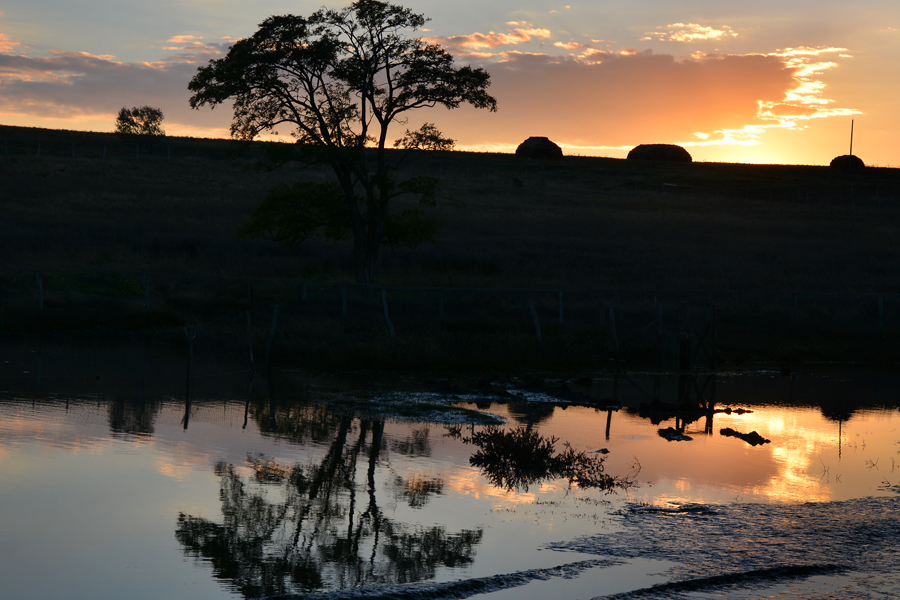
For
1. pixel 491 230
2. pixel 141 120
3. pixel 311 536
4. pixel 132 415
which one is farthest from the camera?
pixel 141 120

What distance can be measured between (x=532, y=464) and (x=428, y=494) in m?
2.18

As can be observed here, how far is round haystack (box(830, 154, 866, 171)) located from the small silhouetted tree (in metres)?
98.5

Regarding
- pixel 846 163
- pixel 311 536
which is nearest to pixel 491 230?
pixel 311 536

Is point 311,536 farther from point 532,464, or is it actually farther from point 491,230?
point 491,230

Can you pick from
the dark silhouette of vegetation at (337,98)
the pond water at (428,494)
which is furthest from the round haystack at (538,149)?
the pond water at (428,494)

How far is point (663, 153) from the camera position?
4998 inches

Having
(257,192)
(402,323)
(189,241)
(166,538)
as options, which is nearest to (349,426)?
(166,538)

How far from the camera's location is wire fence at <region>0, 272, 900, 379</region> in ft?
70.7

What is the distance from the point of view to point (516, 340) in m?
23.8

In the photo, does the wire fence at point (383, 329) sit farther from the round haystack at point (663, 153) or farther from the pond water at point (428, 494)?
the round haystack at point (663, 153)

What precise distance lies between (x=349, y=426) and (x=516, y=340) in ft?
34.0

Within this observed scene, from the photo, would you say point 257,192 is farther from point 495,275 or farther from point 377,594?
point 377,594

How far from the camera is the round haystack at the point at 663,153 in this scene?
125875 millimetres

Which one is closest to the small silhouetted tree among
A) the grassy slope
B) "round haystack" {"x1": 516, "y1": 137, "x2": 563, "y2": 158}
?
the grassy slope
